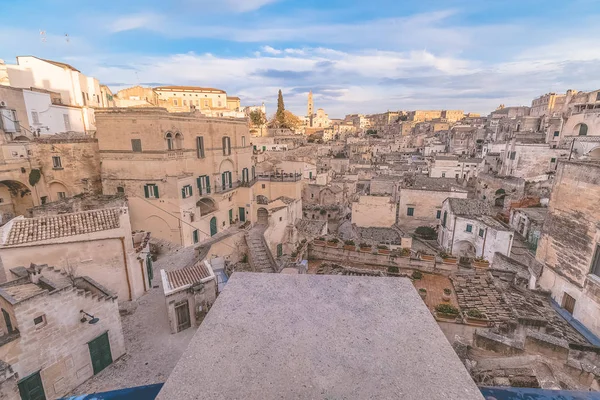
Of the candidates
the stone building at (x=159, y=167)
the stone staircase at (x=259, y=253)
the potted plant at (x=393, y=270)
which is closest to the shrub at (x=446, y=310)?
the potted plant at (x=393, y=270)

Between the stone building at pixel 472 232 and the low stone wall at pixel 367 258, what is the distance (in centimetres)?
821

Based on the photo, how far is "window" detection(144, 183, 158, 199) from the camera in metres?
22.5

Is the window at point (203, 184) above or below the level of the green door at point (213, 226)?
above

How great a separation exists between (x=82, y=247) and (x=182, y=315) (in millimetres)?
6122

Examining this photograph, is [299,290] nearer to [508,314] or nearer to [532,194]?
[508,314]

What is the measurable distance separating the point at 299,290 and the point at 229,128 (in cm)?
2737

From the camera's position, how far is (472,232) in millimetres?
23734

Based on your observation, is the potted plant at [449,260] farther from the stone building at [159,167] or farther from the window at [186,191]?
the window at [186,191]

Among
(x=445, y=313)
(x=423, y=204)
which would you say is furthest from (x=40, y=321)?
(x=423, y=204)

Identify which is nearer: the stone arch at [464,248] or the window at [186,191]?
the window at [186,191]

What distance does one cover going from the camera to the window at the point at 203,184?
25828 millimetres

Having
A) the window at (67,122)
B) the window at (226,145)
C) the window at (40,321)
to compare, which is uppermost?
the window at (67,122)

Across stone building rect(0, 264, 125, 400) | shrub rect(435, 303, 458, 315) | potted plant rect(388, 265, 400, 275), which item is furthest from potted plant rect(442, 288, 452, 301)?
stone building rect(0, 264, 125, 400)

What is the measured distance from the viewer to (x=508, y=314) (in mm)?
11820
